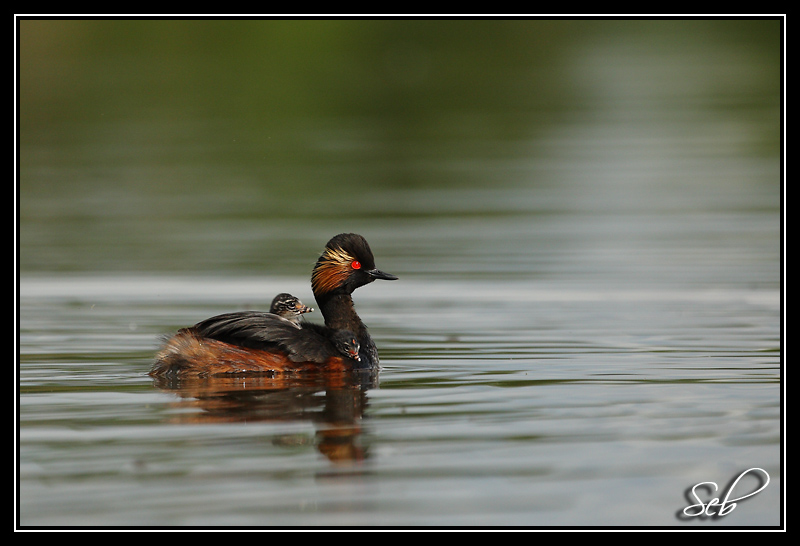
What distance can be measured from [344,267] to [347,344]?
0.93 m

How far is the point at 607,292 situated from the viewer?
40.4 ft

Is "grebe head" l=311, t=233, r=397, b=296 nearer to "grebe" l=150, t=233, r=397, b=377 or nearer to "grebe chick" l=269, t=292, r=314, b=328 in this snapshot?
"grebe chick" l=269, t=292, r=314, b=328

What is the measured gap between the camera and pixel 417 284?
1284 cm

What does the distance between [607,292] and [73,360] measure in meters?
5.36

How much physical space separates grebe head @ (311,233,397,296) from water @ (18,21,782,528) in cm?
63

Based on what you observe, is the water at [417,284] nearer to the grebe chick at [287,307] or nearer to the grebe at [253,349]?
the grebe at [253,349]

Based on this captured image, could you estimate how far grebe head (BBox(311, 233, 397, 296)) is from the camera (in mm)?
9750

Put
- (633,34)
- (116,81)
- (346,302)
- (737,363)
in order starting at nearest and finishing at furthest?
(737,363)
(346,302)
(116,81)
(633,34)

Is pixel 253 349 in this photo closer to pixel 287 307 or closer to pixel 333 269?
pixel 287 307

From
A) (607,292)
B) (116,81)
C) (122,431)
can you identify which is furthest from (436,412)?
(116,81)
